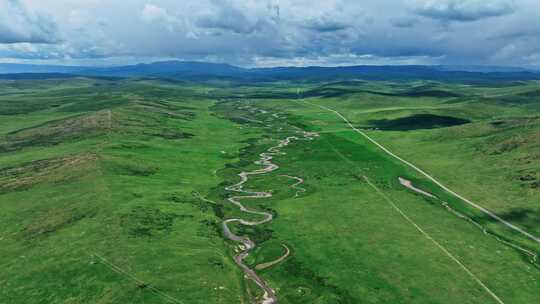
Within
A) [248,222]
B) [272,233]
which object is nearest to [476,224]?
[272,233]

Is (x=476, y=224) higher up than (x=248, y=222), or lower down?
higher up

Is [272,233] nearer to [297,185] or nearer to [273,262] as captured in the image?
[273,262]

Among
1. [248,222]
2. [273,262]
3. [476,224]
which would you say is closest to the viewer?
[273,262]

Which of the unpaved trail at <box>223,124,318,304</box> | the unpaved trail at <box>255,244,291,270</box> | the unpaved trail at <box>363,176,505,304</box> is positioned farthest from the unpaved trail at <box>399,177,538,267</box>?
the unpaved trail at <box>255,244,291,270</box>

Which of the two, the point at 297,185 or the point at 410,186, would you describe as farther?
the point at 297,185

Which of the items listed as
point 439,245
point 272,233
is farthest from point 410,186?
point 272,233

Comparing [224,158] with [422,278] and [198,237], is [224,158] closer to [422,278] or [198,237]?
[198,237]

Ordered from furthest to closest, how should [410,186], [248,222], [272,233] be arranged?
[410,186]
[248,222]
[272,233]

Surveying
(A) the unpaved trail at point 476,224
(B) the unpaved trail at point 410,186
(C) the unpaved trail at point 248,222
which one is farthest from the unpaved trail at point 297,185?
(A) the unpaved trail at point 476,224

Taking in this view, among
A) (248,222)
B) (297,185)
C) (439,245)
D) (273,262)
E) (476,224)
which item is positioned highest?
(439,245)

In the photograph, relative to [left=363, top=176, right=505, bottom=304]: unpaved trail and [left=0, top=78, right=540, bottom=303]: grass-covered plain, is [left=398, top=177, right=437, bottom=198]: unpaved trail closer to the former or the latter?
[left=0, top=78, right=540, bottom=303]: grass-covered plain

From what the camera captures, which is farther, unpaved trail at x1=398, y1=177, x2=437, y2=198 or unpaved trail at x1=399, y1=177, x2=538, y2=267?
unpaved trail at x1=398, y1=177, x2=437, y2=198
